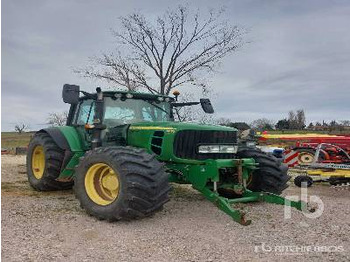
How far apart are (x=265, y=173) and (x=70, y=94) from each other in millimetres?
3624

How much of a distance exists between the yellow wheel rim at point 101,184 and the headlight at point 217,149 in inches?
57.2

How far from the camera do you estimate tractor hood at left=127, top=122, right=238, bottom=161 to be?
6.75 metres

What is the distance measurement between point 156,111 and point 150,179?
2.60 m

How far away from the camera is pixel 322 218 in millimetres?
6789

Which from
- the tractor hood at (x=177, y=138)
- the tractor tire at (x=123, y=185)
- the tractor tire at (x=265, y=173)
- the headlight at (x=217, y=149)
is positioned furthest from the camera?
the tractor tire at (x=265, y=173)

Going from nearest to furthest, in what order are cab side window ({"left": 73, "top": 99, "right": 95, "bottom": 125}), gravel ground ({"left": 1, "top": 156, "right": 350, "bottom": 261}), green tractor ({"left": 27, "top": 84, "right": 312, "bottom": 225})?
1. gravel ground ({"left": 1, "top": 156, "right": 350, "bottom": 261})
2. green tractor ({"left": 27, "top": 84, "right": 312, "bottom": 225})
3. cab side window ({"left": 73, "top": 99, "right": 95, "bottom": 125})

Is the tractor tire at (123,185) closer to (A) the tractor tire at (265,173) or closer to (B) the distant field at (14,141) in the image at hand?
(A) the tractor tire at (265,173)

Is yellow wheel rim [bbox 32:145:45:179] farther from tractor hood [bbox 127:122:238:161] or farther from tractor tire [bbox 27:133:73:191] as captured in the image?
tractor hood [bbox 127:122:238:161]

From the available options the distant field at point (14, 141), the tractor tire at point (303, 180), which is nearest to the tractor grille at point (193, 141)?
the tractor tire at point (303, 180)

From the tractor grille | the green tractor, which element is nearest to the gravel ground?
the green tractor

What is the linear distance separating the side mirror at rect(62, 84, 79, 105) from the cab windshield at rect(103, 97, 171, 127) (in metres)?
0.82

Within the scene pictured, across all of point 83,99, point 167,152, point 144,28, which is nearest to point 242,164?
point 167,152

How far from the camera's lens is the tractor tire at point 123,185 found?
19.3 ft

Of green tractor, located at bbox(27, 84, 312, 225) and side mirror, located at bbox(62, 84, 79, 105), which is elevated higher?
side mirror, located at bbox(62, 84, 79, 105)
